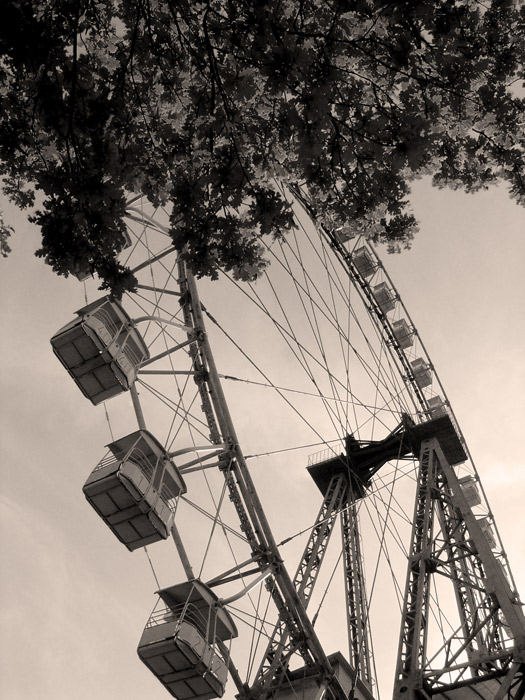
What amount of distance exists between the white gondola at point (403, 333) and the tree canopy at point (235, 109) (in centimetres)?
1698

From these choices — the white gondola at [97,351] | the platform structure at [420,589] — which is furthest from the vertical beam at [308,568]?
the white gondola at [97,351]

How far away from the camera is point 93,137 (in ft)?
18.0

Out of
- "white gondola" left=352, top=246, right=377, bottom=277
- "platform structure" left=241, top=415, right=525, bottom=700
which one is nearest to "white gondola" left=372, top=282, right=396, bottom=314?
"white gondola" left=352, top=246, right=377, bottom=277

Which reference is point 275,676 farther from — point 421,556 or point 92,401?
point 92,401

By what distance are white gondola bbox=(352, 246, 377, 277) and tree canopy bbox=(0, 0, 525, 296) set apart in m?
16.8

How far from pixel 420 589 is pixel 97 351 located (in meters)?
6.59

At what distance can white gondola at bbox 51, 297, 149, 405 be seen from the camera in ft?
39.7

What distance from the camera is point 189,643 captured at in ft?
35.7

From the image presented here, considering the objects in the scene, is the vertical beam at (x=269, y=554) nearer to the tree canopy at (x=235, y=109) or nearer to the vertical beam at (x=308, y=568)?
the vertical beam at (x=308, y=568)

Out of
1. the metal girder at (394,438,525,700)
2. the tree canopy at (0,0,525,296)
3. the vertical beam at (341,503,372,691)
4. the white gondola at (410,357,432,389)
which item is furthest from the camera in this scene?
the white gondola at (410,357,432,389)

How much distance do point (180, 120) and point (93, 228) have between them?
4.26 ft

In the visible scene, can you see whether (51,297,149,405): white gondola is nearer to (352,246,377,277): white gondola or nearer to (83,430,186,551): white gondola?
(83,430,186,551): white gondola

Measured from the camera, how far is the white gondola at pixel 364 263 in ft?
75.6

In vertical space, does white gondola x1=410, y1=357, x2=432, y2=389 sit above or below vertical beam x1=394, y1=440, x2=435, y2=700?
above
